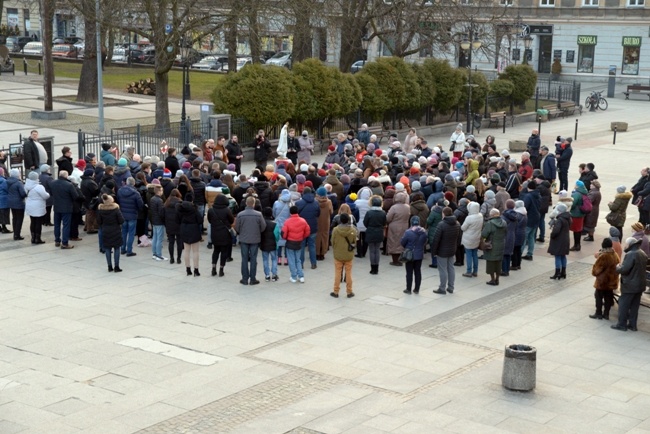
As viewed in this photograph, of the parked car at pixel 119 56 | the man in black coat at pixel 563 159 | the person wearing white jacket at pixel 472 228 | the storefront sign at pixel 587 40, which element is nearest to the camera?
the person wearing white jacket at pixel 472 228

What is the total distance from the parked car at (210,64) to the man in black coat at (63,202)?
44374 millimetres

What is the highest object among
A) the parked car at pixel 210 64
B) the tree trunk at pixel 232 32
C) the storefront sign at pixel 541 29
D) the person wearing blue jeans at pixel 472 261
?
the storefront sign at pixel 541 29

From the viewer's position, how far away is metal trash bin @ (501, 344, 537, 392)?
13078mm

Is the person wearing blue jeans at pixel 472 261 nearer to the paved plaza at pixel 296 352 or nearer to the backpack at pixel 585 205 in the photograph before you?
the paved plaza at pixel 296 352

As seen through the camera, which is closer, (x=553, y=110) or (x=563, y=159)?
(x=563, y=159)

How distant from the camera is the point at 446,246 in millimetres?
17594

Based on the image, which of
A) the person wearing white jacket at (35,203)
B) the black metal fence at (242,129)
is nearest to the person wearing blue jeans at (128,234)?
the person wearing white jacket at (35,203)

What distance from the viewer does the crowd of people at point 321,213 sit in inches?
707

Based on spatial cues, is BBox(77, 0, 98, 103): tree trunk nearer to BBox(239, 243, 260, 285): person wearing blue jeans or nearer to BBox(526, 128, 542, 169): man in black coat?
BBox(526, 128, 542, 169): man in black coat

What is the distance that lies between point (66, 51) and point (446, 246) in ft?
173

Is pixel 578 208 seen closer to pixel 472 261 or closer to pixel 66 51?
pixel 472 261

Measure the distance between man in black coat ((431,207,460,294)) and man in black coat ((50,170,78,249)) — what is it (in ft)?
24.0

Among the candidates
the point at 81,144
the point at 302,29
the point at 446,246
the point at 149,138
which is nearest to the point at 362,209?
the point at 446,246

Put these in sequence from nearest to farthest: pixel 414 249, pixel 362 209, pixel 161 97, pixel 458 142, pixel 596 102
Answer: pixel 414 249 → pixel 362 209 → pixel 458 142 → pixel 161 97 → pixel 596 102
